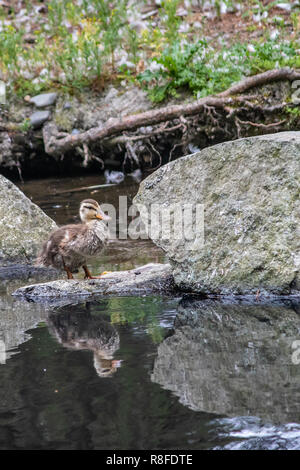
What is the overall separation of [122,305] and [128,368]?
1597mm

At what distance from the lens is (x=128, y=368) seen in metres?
4.82

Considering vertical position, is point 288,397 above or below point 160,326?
above

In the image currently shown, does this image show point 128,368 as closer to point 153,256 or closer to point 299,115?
point 153,256

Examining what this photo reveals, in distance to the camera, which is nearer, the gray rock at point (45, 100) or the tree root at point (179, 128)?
the tree root at point (179, 128)

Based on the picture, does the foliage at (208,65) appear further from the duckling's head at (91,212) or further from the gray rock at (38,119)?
the duckling's head at (91,212)

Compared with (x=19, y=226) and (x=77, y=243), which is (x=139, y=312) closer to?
(x=77, y=243)

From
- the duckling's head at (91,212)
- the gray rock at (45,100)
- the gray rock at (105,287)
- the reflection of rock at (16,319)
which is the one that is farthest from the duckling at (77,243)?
the gray rock at (45,100)

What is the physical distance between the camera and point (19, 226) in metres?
8.62

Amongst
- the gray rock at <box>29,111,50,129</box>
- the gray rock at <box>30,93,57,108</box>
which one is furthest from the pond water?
the gray rock at <box>30,93,57,108</box>

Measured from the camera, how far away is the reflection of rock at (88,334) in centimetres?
499

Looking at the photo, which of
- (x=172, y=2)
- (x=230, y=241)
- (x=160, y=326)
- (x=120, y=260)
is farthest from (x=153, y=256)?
(x=172, y=2)

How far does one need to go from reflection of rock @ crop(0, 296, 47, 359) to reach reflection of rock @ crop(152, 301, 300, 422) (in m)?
1.28

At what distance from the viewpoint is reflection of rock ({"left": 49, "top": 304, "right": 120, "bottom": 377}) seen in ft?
16.4

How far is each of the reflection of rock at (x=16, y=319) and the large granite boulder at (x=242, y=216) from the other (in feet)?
4.70
